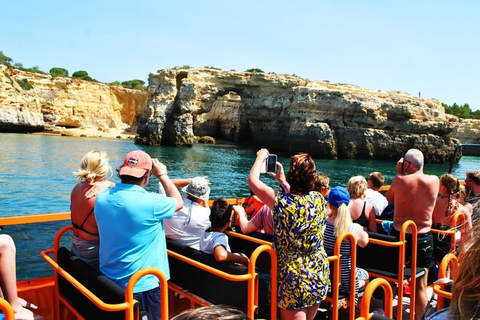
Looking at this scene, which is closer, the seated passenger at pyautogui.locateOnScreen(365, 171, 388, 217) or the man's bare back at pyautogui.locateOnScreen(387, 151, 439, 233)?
the man's bare back at pyautogui.locateOnScreen(387, 151, 439, 233)

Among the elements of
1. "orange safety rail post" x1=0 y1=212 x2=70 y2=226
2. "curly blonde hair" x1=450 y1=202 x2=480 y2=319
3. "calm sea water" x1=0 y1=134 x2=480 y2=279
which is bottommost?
"calm sea water" x1=0 y1=134 x2=480 y2=279

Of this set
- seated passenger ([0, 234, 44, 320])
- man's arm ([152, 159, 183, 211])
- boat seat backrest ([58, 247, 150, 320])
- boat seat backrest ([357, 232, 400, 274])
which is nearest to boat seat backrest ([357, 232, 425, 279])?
boat seat backrest ([357, 232, 400, 274])

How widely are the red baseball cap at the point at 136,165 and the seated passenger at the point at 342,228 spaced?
1628 mm

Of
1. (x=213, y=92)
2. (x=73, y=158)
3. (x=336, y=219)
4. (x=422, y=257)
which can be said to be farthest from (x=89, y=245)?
(x=213, y=92)

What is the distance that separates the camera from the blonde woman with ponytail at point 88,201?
114 inches

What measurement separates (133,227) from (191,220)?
969mm

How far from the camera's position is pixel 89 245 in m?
2.99

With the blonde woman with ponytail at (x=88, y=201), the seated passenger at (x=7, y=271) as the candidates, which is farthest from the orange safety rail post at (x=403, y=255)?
the seated passenger at (x=7, y=271)

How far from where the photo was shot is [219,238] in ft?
10.3

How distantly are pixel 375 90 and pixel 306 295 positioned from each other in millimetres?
47026

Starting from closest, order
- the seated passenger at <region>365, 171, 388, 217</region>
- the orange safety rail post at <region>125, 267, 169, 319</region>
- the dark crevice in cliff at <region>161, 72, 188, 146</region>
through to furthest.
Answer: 1. the orange safety rail post at <region>125, 267, 169, 319</region>
2. the seated passenger at <region>365, 171, 388, 217</region>
3. the dark crevice in cliff at <region>161, 72, 188, 146</region>

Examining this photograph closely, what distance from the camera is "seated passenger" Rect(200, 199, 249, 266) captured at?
9.80ft

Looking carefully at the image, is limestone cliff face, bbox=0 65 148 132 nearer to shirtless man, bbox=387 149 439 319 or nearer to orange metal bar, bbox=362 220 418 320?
shirtless man, bbox=387 149 439 319

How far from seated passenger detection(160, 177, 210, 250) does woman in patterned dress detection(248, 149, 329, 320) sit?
98 centimetres
